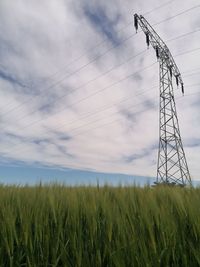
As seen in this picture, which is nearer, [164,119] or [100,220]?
[100,220]

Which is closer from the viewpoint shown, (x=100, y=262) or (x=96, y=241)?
(x=100, y=262)

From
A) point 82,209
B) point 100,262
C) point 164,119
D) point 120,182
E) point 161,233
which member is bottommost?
point 100,262

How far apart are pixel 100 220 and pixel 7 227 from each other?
0.76 metres

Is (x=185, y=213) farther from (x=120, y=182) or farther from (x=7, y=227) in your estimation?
(x=120, y=182)

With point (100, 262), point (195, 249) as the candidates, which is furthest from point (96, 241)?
point (195, 249)

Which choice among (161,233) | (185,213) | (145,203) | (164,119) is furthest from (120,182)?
(164,119)

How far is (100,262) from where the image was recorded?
70.6 inches

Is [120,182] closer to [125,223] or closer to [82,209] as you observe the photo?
[82,209]

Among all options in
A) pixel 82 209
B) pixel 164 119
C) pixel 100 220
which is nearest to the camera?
pixel 100 220

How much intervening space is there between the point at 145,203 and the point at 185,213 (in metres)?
0.44

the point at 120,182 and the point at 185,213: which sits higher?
the point at 120,182

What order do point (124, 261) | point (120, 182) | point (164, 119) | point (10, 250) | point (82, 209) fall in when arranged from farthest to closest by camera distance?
1. point (164, 119)
2. point (120, 182)
3. point (82, 209)
4. point (10, 250)
5. point (124, 261)

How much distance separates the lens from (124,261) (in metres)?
1.77

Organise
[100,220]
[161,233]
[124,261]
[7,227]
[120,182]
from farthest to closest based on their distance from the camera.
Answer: [120,182], [100,220], [7,227], [161,233], [124,261]
